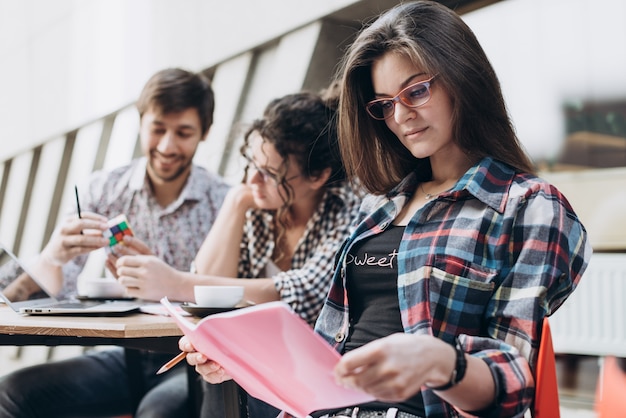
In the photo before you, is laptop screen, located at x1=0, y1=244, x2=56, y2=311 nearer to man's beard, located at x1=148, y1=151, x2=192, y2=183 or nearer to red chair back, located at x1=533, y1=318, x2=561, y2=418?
man's beard, located at x1=148, y1=151, x2=192, y2=183

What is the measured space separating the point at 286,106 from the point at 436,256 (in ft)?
3.12

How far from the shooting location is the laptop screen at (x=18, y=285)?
5.74 feet

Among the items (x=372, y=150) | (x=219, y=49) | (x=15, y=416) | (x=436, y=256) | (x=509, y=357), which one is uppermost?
(x=219, y=49)

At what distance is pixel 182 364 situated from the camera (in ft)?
6.79

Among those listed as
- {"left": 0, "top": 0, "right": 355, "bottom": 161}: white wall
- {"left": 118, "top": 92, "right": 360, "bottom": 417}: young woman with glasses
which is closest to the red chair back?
{"left": 118, "top": 92, "right": 360, "bottom": 417}: young woman with glasses

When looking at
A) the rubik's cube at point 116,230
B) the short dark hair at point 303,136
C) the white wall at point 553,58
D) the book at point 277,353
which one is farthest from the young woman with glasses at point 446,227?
the white wall at point 553,58

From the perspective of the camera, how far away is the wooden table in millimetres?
1380

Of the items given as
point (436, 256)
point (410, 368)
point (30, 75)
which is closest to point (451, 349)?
point (410, 368)

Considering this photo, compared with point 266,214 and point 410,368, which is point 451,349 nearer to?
point 410,368

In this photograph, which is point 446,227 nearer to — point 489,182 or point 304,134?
point 489,182

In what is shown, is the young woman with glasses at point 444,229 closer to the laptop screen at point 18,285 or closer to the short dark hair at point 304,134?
the short dark hair at point 304,134

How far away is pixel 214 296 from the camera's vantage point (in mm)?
1520

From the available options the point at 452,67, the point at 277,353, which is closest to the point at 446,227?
the point at 452,67

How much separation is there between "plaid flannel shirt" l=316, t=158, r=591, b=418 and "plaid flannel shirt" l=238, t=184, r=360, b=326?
0.49m
